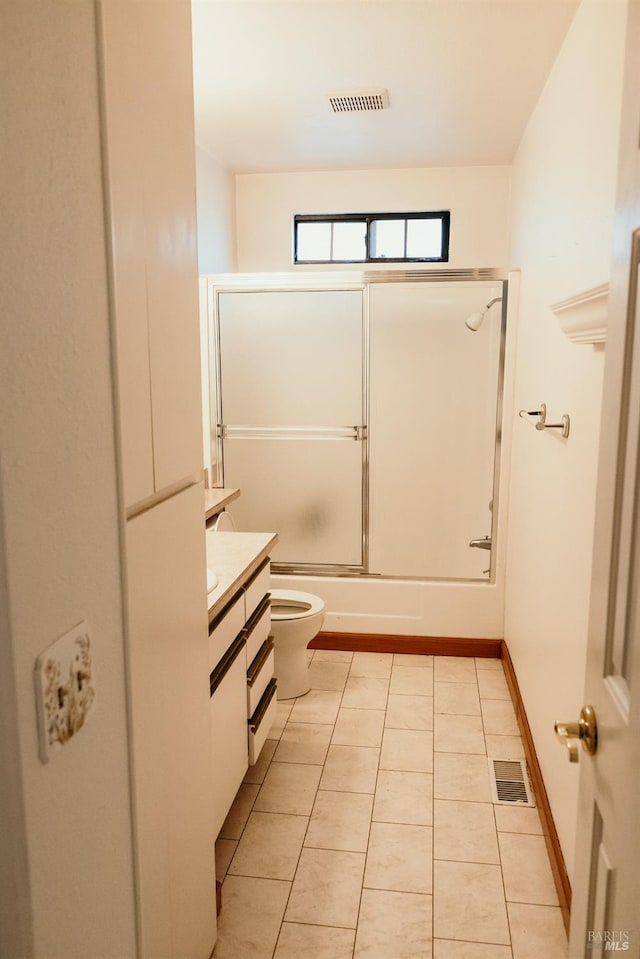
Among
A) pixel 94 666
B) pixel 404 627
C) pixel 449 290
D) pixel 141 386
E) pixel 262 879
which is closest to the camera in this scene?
pixel 94 666

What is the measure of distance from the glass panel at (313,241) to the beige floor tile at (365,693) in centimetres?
249

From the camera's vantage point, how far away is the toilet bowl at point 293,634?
3.06 m

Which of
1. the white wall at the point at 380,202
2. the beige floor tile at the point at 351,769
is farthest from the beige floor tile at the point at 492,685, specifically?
the white wall at the point at 380,202

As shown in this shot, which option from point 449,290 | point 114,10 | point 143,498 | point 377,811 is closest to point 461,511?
point 449,290

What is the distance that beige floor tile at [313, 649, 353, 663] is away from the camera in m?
3.70

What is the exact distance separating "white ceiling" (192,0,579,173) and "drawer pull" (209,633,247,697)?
74.8 inches

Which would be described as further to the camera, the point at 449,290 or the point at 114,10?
the point at 449,290

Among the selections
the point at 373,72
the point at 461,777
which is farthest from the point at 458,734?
the point at 373,72

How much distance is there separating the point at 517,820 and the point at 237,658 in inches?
42.5

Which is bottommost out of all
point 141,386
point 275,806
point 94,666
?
point 275,806

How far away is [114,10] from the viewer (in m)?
1.11

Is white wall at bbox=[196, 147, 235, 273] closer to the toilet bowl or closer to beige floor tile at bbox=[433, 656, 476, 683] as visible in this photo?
the toilet bowl

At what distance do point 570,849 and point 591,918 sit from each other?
0.98m

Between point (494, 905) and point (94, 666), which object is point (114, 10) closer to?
point (94, 666)
